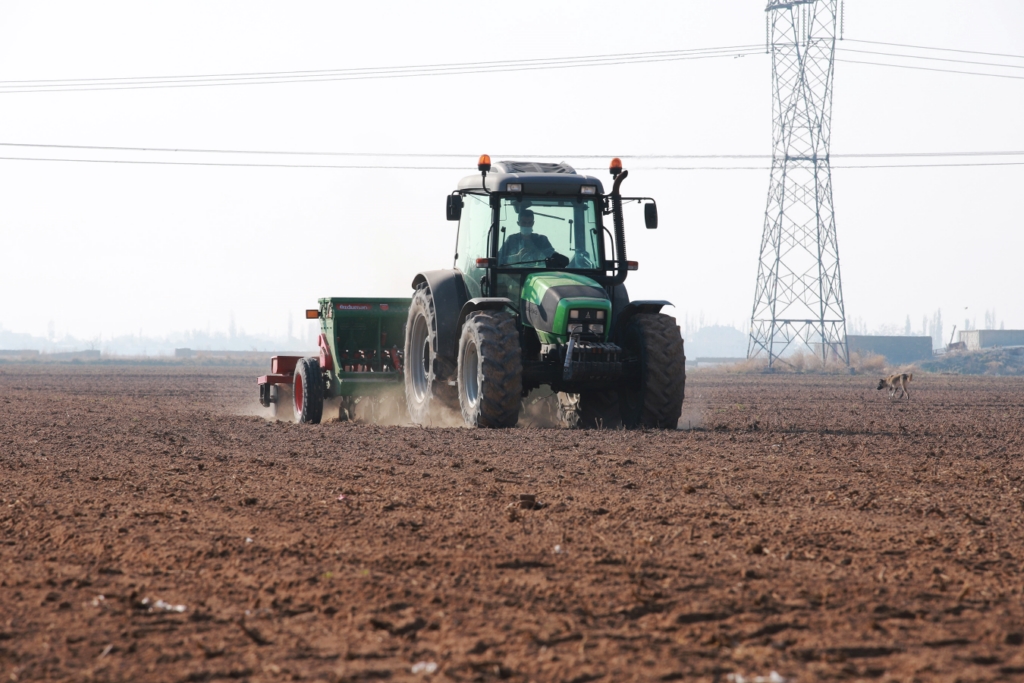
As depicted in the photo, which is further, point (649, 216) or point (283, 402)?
point (283, 402)

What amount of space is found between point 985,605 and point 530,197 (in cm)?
910

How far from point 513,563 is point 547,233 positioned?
804cm

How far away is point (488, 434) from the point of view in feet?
39.7

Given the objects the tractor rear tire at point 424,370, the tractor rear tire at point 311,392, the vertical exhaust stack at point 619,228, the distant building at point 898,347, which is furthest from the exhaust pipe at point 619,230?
the distant building at point 898,347

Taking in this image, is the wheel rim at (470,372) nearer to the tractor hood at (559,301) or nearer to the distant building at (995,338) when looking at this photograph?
the tractor hood at (559,301)

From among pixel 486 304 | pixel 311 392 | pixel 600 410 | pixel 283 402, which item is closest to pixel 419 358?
pixel 311 392

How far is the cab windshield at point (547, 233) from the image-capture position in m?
13.3

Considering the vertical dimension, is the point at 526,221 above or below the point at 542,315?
above

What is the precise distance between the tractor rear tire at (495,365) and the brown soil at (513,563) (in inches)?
40.2

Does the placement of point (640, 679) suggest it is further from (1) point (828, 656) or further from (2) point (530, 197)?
(2) point (530, 197)

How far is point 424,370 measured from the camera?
48.1 ft

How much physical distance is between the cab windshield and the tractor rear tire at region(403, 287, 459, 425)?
1.33m

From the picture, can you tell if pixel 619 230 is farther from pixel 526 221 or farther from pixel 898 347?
pixel 898 347

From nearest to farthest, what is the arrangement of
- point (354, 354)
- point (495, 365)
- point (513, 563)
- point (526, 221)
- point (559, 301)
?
point (513, 563) → point (559, 301) → point (495, 365) → point (526, 221) → point (354, 354)
